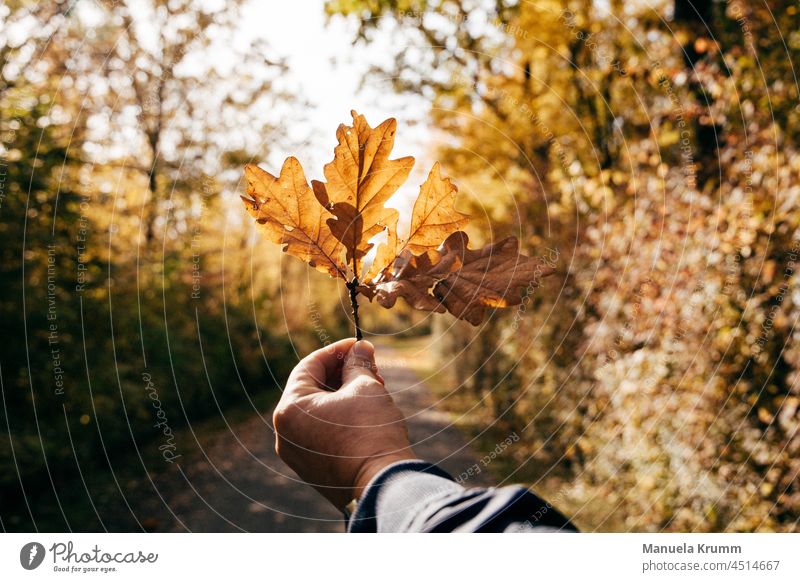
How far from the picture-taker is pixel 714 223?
3475 mm

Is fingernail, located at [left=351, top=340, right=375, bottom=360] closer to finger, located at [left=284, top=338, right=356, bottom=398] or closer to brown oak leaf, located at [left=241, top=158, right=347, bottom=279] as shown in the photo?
finger, located at [left=284, top=338, right=356, bottom=398]

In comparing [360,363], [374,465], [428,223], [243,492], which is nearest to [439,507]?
[374,465]

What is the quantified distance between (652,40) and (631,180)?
1.88m

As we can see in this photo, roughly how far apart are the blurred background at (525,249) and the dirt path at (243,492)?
4cm

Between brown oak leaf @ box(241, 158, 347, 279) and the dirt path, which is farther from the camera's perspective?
the dirt path

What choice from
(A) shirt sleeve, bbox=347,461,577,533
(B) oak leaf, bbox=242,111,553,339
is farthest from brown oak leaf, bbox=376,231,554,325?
(A) shirt sleeve, bbox=347,461,577,533

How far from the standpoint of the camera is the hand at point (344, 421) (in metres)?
1.21

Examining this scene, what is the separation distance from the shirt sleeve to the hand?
0.06 meters

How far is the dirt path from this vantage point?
5.66m

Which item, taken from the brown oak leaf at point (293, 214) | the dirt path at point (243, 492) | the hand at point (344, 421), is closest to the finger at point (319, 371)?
the hand at point (344, 421)
